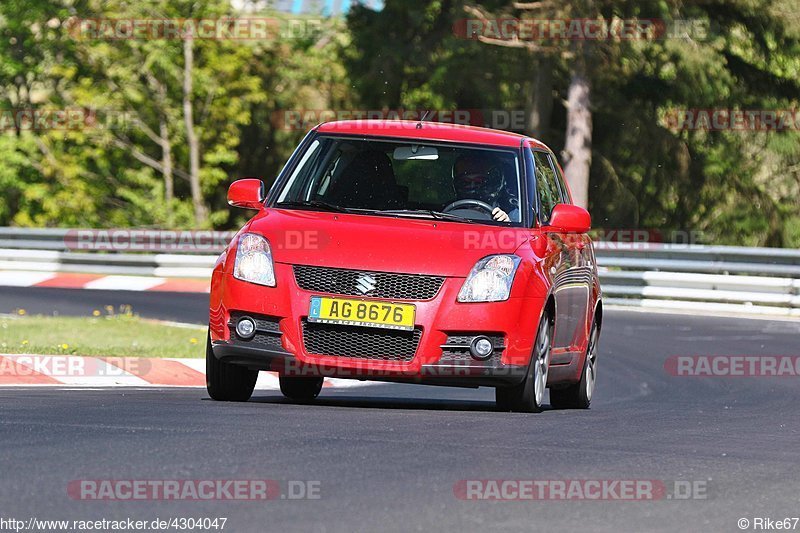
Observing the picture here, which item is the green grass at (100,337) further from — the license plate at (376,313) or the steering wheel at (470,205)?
the license plate at (376,313)

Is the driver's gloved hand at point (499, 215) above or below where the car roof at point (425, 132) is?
below

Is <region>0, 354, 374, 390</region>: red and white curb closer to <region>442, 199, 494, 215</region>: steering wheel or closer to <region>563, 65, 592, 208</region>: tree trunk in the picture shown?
<region>442, 199, 494, 215</region>: steering wheel

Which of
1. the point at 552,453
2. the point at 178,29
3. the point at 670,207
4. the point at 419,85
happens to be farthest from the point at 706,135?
the point at 552,453

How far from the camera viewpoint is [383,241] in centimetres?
937

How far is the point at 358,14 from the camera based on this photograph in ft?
136

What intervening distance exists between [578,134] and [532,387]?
23.9 metres

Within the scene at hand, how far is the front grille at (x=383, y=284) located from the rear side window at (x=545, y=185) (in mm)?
1377

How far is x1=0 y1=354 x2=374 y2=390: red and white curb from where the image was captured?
12.3 meters

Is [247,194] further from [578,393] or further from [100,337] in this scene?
[100,337]

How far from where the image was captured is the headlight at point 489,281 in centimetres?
930

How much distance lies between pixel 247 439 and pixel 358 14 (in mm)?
34664

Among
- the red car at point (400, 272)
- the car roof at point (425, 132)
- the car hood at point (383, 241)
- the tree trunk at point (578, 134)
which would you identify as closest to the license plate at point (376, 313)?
the red car at point (400, 272)

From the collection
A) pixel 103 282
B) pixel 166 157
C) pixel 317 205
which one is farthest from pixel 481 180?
pixel 166 157

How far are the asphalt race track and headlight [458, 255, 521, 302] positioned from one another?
669mm
